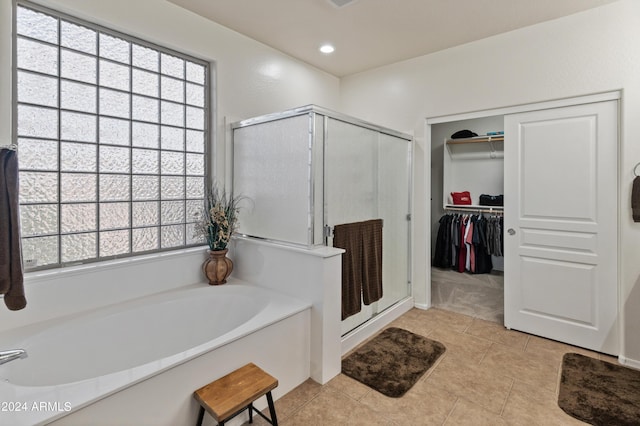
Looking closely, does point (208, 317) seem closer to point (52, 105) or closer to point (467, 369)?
point (52, 105)

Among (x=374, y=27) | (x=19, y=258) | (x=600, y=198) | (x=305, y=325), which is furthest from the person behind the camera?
(x=374, y=27)

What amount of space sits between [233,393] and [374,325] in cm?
168

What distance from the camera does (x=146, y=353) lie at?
2.13m

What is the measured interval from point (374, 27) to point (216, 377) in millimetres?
2937

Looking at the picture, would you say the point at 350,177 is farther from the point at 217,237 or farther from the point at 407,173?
the point at 217,237

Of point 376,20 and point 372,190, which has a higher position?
point 376,20

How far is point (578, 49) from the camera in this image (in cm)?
258

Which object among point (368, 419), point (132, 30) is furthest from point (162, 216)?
point (368, 419)

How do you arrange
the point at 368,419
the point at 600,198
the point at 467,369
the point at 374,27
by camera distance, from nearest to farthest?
the point at 368,419
the point at 467,369
the point at 600,198
the point at 374,27

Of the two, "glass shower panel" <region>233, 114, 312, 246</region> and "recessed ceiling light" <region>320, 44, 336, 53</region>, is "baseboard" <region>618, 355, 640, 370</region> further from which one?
"recessed ceiling light" <region>320, 44, 336, 53</region>

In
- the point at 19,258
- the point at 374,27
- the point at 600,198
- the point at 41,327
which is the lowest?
the point at 41,327

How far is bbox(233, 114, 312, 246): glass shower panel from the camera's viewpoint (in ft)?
7.66

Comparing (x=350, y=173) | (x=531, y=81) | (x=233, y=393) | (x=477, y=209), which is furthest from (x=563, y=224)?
(x=233, y=393)

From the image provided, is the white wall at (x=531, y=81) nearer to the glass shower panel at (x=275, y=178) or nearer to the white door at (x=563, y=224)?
the white door at (x=563, y=224)
